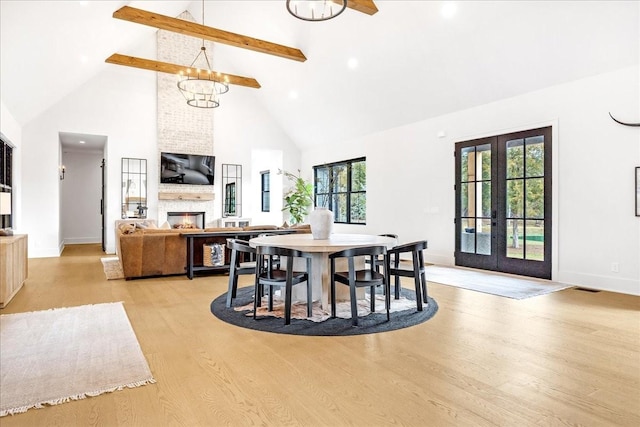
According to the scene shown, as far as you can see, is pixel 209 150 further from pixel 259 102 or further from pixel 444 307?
pixel 444 307

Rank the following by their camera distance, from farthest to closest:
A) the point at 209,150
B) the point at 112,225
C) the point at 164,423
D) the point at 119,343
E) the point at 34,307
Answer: the point at 209,150 → the point at 112,225 → the point at 34,307 → the point at 119,343 → the point at 164,423

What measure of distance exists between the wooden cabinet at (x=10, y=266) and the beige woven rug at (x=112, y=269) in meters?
1.13

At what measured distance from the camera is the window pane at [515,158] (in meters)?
6.00

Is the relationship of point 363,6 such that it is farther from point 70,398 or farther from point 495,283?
point 70,398

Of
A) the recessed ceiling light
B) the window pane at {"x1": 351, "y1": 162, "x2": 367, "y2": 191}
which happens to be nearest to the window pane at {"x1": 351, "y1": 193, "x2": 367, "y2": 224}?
the window pane at {"x1": 351, "y1": 162, "x2": 367, "y2": 191}

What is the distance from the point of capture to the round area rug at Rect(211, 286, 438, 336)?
10.9ft

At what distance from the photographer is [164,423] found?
190 centimetres

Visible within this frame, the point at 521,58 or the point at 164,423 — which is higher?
the point at 521,58

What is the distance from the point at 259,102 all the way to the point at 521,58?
7.10 meters

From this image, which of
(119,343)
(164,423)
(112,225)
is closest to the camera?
(164,423)

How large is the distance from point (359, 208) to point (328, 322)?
6.15 meters

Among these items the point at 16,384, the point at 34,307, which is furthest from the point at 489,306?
the point at 34,307

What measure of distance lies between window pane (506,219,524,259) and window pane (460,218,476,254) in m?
0.64

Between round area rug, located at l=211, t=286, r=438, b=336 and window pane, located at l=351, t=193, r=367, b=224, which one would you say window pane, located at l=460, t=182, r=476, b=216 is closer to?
window pane, located at l=351, t=193, r=367, b=224
